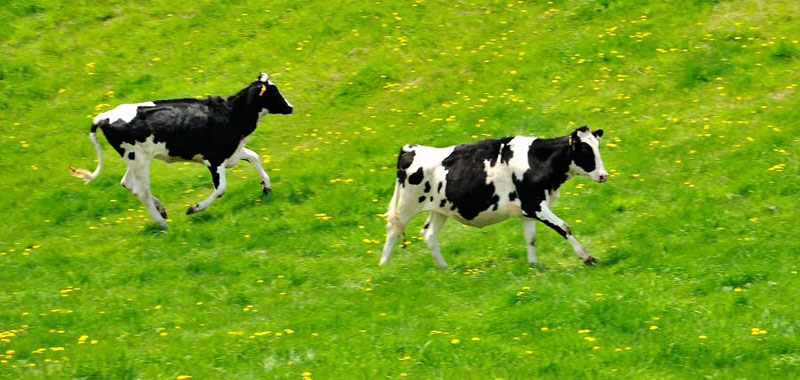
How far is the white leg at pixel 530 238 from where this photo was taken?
19.0 m

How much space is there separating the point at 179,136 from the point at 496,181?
23.3 ft

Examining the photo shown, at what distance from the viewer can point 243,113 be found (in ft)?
79.7

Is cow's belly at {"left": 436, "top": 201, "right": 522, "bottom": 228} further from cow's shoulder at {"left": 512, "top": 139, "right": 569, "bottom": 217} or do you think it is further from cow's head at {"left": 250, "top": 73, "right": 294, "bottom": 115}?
cow's head at {"left": 250, "top": 73, "right": 294, "bottom": 115}

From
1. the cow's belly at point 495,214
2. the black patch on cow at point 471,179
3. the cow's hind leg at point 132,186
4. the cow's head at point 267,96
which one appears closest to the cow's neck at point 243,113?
the cow's head at point 267,96

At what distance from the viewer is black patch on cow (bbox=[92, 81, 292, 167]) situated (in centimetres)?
2328

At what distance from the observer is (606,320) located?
52.2 feet

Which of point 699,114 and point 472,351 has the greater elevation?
point 472,351

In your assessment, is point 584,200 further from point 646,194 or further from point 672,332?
point 672,332

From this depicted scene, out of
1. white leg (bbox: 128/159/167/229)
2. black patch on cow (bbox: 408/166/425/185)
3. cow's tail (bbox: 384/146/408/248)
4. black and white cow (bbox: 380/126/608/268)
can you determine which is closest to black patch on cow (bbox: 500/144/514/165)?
black and white cow (bbox: 380/126/608/268)

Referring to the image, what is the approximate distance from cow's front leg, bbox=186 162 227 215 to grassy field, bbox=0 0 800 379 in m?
0.28

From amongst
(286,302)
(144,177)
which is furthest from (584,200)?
(144,177)

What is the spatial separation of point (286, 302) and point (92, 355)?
10.8 ft

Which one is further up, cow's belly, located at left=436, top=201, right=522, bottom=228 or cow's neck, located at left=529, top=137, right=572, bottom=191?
cow's neck, located at left=529, top=137, right=572, bottom=191

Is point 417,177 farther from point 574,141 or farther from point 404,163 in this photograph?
point 574,141
